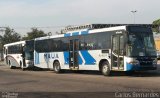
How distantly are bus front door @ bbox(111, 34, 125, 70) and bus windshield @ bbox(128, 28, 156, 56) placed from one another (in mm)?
530

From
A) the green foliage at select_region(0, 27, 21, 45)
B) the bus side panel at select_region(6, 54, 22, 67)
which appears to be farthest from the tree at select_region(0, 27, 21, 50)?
the bus side panel at select_region(6, 54, 22, 67)

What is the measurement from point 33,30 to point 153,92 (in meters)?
79.7

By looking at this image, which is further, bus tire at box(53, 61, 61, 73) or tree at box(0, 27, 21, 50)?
tree at box(0, 27, 21, 50)

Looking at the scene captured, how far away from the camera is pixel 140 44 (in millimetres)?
22188

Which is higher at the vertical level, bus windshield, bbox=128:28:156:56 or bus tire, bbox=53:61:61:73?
bus windshield, bbox=128:28:156:56

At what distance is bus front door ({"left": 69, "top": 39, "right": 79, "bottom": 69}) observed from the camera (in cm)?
2673

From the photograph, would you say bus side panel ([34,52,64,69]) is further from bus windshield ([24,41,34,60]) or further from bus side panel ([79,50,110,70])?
bus side panel ([79,50,110,70])

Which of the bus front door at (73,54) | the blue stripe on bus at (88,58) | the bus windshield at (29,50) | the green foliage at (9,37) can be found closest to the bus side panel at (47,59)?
the bus front door at (73,54)

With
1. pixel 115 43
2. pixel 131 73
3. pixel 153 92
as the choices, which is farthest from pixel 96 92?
pixel 131 73

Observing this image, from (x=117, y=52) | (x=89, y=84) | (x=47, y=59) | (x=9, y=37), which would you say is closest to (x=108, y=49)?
(x=117, y=52)

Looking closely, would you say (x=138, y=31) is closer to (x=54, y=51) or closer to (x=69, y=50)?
(x=69, y=50)

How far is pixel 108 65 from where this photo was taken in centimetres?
2327

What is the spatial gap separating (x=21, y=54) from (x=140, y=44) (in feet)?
57.9

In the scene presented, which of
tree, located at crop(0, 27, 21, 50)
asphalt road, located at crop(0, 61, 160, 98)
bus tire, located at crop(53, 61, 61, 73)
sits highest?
tree, located at crop(0, 27, 21, 50)
